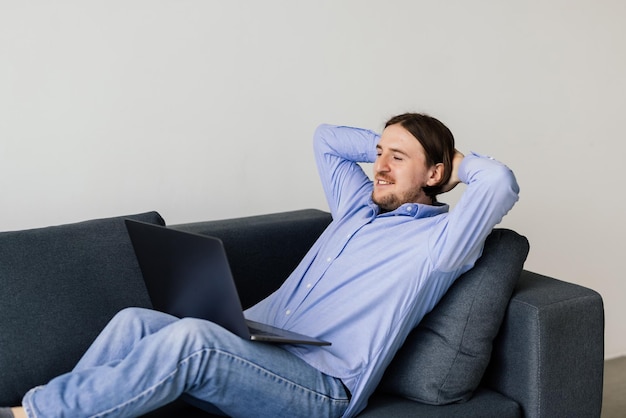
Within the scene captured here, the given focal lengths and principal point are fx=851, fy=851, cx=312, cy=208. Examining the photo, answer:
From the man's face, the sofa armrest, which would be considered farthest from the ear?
the sofa armrest

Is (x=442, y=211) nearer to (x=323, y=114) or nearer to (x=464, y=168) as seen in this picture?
→ (x=464, y=168)

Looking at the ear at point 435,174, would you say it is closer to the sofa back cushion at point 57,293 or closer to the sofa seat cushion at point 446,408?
the sofa seat cushion at point 446,408

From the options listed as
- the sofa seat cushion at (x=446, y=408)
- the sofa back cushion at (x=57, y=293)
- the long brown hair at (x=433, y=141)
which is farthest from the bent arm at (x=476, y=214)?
the sofa back cushion at (x=57, y=293)

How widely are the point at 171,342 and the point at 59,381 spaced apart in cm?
25

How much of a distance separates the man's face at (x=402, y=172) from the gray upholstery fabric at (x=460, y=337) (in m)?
0.28

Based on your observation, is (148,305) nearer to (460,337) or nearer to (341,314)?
(341,314)

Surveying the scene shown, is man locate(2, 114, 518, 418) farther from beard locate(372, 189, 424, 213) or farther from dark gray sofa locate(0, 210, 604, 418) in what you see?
dark gray sofa locate(0, 210, 604, 418)

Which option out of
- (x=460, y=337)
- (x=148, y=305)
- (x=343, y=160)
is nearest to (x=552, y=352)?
(x=460, y=337)

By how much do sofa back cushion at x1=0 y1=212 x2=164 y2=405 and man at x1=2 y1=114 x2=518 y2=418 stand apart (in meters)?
0.22

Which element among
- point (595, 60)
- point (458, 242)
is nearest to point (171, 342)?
point (458, 242)

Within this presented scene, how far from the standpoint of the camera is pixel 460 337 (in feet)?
7.09

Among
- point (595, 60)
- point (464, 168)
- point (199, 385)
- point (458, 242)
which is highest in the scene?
point (595, 60)

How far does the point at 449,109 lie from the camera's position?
338 centimetres

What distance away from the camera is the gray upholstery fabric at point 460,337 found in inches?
85.0
